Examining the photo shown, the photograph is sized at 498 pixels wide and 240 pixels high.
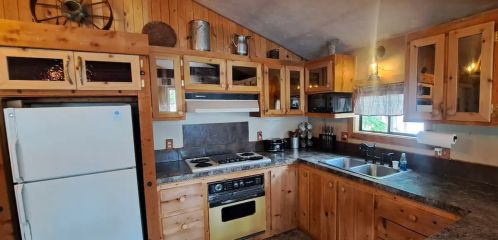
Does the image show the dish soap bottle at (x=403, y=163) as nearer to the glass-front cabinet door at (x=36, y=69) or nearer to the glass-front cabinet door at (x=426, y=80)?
the glass-front cabinet door at (x=426, y=80)

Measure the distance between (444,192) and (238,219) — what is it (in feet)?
5.69

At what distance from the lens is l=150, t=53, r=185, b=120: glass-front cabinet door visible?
2.13 meters

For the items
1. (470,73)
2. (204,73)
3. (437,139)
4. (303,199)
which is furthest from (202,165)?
(470,73)

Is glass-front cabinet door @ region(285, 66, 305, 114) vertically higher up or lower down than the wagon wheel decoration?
lower down

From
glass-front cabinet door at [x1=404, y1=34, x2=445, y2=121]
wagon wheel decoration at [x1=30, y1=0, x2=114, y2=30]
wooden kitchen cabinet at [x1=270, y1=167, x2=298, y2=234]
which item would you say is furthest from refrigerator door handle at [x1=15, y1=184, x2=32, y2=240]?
glass-front cabinet door at [x1=404, y1=34, x2=445, y2=121]

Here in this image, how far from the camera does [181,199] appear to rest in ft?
6.65

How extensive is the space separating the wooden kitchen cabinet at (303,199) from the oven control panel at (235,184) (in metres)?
0.48

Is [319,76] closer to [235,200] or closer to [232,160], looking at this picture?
[232,160]

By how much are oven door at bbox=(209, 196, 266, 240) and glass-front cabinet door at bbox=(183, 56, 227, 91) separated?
1234 mm

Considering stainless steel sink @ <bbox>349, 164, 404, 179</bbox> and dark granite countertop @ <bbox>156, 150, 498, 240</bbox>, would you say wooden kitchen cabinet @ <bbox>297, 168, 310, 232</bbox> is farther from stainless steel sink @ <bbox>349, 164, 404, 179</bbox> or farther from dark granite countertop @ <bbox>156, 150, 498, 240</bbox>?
stainless steel sink @ <bbox>349, 164, 404, 179</bbox>

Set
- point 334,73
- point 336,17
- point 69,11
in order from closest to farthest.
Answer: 1. point 69,11
2. point 336,17
3. point 334,73

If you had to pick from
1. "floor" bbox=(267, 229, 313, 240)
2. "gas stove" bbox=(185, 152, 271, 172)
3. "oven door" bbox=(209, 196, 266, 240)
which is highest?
"gas stove" bbox=(185, 152, 271, 172)

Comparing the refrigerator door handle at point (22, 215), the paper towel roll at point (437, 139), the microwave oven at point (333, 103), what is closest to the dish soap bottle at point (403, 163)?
the paper towel roll at point (437, 139)

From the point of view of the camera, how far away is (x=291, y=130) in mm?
3281
